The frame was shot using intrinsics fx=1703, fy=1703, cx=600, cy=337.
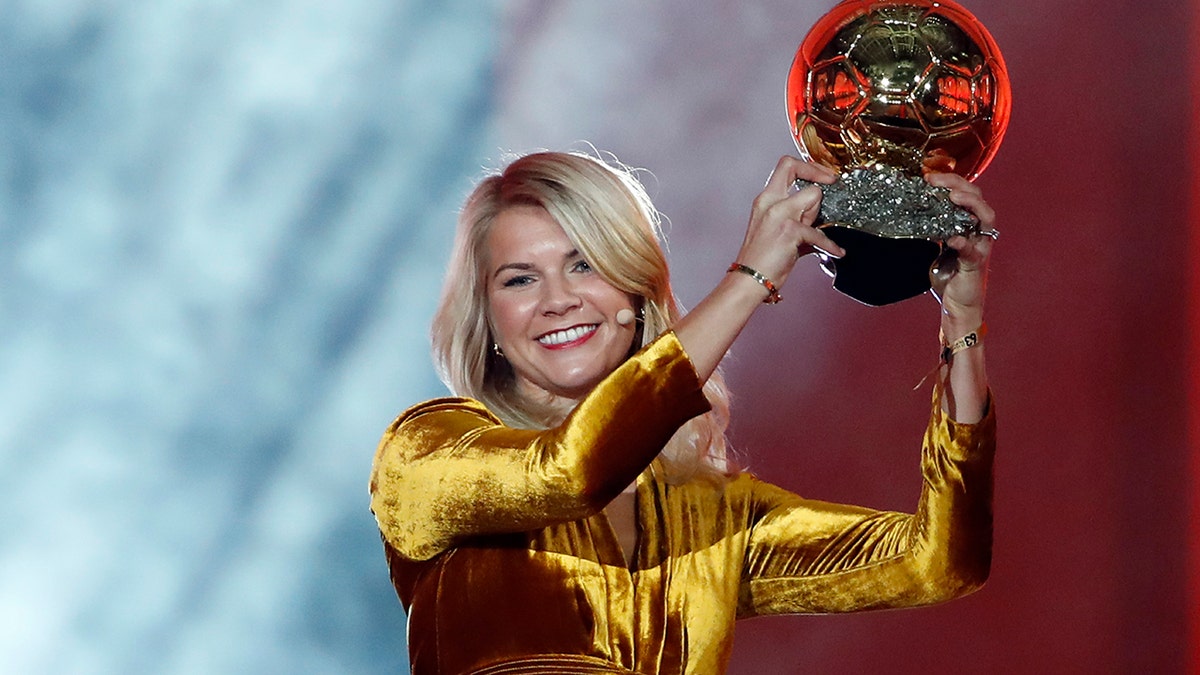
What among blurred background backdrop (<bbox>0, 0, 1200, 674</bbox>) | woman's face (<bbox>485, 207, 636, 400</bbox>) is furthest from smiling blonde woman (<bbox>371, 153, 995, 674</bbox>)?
blurred background backdrop (<bbox>0, 0, 1200, 674</bbox>)

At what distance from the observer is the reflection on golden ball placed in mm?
1640

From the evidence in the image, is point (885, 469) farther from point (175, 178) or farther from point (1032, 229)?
point (175, 178)

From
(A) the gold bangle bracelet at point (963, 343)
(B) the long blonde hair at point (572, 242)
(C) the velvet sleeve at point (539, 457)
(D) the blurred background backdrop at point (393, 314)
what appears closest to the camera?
(C) the velvet sleeve at point (539, 457)

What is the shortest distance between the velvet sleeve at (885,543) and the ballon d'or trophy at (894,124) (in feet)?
0.79

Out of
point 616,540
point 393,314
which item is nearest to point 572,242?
point 616,540

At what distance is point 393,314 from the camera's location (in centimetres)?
321

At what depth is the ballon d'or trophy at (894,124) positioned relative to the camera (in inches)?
63.1

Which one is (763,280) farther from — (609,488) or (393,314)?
(393,314)

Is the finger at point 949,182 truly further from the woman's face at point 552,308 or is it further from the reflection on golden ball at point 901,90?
the woman's face at point 552,308

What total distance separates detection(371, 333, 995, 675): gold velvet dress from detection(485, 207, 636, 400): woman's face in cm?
17

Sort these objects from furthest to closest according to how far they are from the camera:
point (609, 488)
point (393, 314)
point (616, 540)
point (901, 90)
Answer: point (393, 314)
point (616, 540)
point (901, 90)
point (609, 488)

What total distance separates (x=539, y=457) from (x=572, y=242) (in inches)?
18.3

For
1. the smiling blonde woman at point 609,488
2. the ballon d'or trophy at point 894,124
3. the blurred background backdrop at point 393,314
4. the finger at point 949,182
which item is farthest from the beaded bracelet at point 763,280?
the blurred background backdrop at point 393,314

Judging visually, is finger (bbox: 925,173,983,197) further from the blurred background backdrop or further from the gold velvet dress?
the blurred background backdrop
